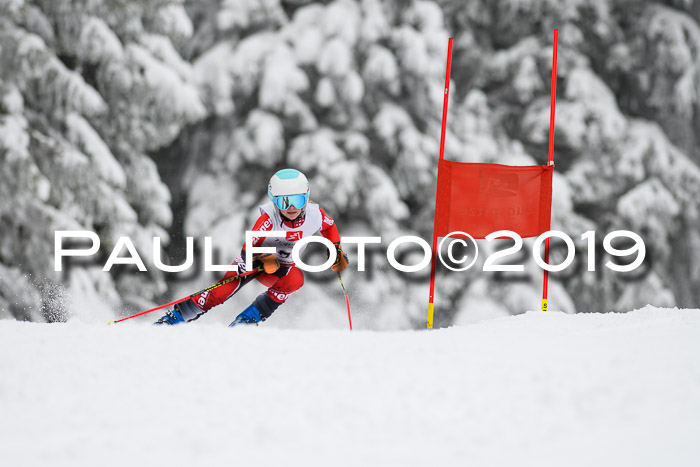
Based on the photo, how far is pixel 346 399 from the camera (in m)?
3.11

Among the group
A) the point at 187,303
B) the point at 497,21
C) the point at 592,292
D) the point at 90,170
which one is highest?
the point at 497,21

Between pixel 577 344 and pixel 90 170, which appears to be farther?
pixel 90 170

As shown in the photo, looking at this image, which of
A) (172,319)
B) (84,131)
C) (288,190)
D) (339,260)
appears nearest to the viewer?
(288,190)

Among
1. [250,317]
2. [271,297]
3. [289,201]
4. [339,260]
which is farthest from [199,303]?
[339,260]

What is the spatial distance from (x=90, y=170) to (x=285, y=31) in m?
3.93

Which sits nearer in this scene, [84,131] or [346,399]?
[346,399]

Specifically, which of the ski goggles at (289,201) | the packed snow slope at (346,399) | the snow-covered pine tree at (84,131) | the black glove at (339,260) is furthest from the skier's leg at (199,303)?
the snow-covered pine tree at (84,131)

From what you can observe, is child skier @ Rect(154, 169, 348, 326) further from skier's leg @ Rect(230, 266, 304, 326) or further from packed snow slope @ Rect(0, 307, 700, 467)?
packed snow slope @ Rect(0, 307, 700, 467)

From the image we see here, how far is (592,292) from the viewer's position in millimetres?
13359

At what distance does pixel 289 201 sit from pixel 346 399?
280 centimetres

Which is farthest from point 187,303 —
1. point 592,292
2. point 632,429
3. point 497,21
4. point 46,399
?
point 497,21

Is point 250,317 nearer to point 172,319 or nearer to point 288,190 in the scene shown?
point 172,319

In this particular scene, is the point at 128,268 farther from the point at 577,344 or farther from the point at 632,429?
the point at 632,429

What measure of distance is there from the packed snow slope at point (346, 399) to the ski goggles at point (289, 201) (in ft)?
5.36
